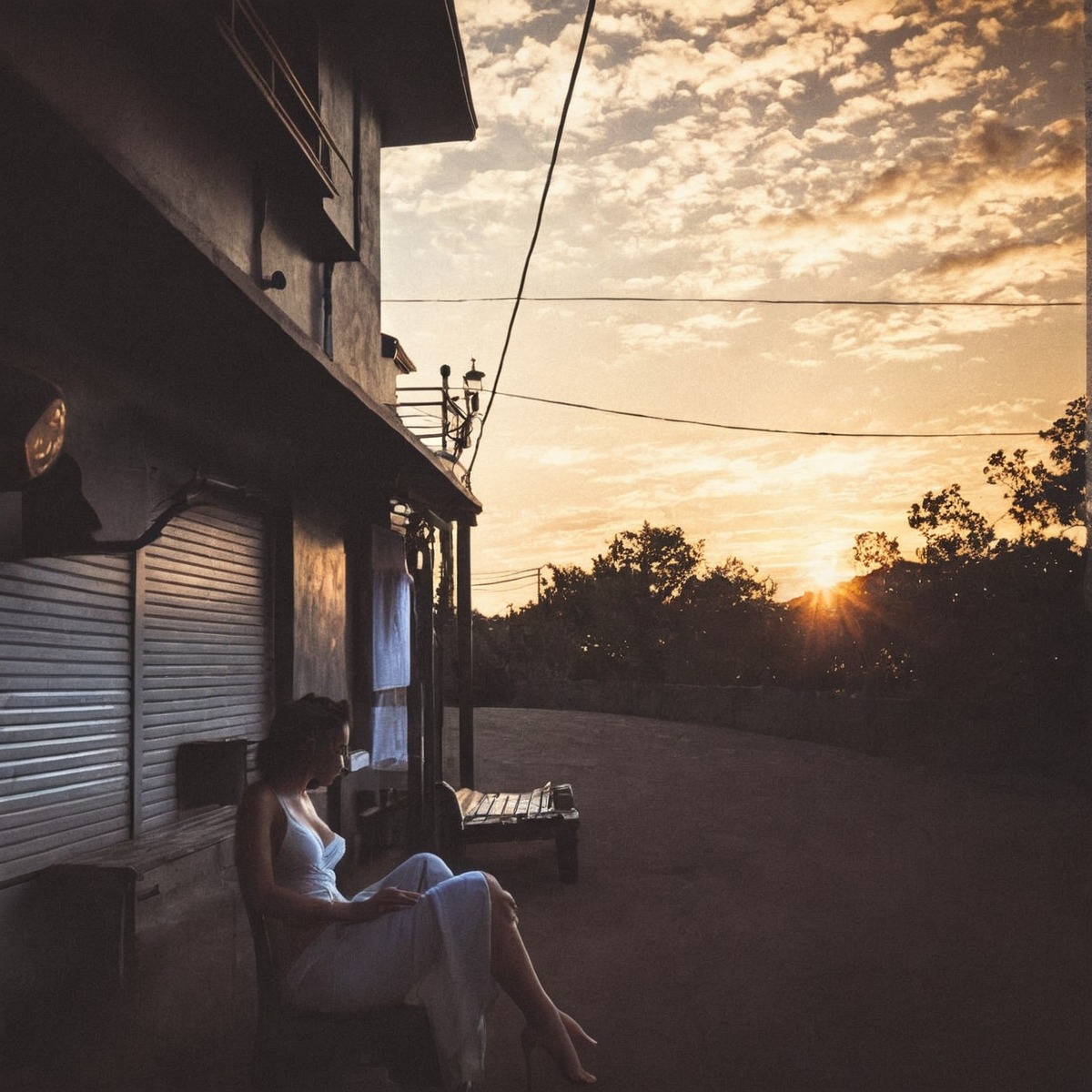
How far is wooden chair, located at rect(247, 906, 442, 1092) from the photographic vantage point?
3027 millimetres

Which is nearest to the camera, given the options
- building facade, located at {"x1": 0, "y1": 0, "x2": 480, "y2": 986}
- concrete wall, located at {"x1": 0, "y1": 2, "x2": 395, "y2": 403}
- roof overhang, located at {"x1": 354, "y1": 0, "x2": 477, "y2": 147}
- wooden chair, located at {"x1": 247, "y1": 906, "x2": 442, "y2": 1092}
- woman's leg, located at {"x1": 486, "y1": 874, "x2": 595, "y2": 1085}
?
wooden chair, located at {"x1": 247, "y1": 906, "x2": 442, "y2": 1092}

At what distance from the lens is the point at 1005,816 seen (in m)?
10.3

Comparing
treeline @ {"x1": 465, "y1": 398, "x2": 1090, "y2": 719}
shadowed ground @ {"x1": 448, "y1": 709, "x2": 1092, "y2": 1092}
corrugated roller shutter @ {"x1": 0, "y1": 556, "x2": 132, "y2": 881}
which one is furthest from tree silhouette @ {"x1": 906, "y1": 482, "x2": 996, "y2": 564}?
corrugated roller shutter @ {"x1": 0, "y1": 556, "x2": 132, "y2": 881}

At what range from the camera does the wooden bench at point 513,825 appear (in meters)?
7.23

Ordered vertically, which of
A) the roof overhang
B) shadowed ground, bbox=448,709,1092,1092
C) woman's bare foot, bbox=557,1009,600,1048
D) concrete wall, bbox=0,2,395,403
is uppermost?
the roof overhang

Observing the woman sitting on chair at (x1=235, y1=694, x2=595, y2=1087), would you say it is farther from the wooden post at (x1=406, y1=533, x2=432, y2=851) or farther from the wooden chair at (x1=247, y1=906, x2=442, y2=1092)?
the wooden post at (x1=406, y1=533, x2=432, y2=851)

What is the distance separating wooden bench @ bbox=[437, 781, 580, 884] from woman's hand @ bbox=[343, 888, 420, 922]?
4.06 meters

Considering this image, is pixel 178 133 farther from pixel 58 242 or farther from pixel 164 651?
pixel 164 651

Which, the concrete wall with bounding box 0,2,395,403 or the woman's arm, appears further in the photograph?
the concrete wall with bounding box 0,2,395,403

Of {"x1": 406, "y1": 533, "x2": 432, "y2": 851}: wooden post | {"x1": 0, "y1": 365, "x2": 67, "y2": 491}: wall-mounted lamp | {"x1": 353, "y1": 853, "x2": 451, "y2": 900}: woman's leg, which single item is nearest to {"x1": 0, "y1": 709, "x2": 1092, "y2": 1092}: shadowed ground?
{"x1": 406, "y1": 533, "x2": 432, "y2": 851}: wooden post

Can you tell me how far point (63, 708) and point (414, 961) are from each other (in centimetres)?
233

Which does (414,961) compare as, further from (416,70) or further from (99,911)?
(416,70)

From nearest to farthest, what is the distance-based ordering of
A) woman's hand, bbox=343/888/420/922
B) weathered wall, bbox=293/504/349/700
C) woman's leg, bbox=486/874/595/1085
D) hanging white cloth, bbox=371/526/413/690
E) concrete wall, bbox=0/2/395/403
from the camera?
woman's hand, bbox=343/888/420/922
woman's leg, bbox=486/874/595/1085
concrete wall, bbox=0/2/395/403
weathered wall, bbox=293/504/349/700
hanging white cloth, bbox=371/526/413/690

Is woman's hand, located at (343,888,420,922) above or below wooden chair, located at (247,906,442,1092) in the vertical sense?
above
